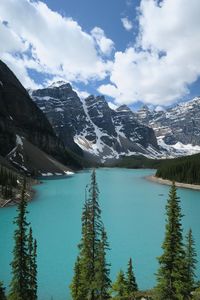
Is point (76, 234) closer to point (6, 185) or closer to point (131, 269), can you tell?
point (131, 269)

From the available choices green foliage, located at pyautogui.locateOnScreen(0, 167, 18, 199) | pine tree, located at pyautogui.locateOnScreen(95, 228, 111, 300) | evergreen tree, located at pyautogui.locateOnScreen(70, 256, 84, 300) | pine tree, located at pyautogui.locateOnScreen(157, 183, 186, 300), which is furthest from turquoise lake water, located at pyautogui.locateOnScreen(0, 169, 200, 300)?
pine tree, located at pyautogui.locateOnScreen(157, 183, 186, 300)

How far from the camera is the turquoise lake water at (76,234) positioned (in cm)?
3622

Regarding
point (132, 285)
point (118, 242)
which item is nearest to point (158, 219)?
point (118, 242)

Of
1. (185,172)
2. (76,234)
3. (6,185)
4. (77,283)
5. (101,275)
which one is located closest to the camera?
(101,275)

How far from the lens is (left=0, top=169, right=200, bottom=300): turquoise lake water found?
3622cm

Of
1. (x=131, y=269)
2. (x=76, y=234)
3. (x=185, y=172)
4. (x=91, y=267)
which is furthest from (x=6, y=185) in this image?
(x=185, y=172)

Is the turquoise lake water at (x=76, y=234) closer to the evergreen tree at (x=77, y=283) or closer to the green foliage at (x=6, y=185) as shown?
the evergreen tree at (x=77, y=283)

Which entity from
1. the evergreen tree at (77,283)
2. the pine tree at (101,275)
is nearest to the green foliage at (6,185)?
the evergreen tree at (77,283)

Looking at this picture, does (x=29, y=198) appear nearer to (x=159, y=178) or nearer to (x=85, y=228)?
(x=85, y=228)

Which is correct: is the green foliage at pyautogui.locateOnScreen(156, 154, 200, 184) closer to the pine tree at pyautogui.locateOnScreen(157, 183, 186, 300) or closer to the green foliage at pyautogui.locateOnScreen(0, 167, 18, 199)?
the green foliage at pyautogui.locateOnScreen(0, 167, 18, 199)

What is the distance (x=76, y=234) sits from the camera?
54531 millimetres

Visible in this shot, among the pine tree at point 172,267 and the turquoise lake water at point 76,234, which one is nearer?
the pine tree at point 172,267

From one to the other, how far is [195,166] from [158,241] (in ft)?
337

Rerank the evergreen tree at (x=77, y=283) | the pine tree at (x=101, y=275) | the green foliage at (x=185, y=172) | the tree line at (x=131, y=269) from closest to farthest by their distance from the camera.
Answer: the tree line at (x=131, y=269) → the pine tree at (x=101, y=275) → the evergreen tree at (x=77, y=283) → the green foliage at (x=185, y=172)
